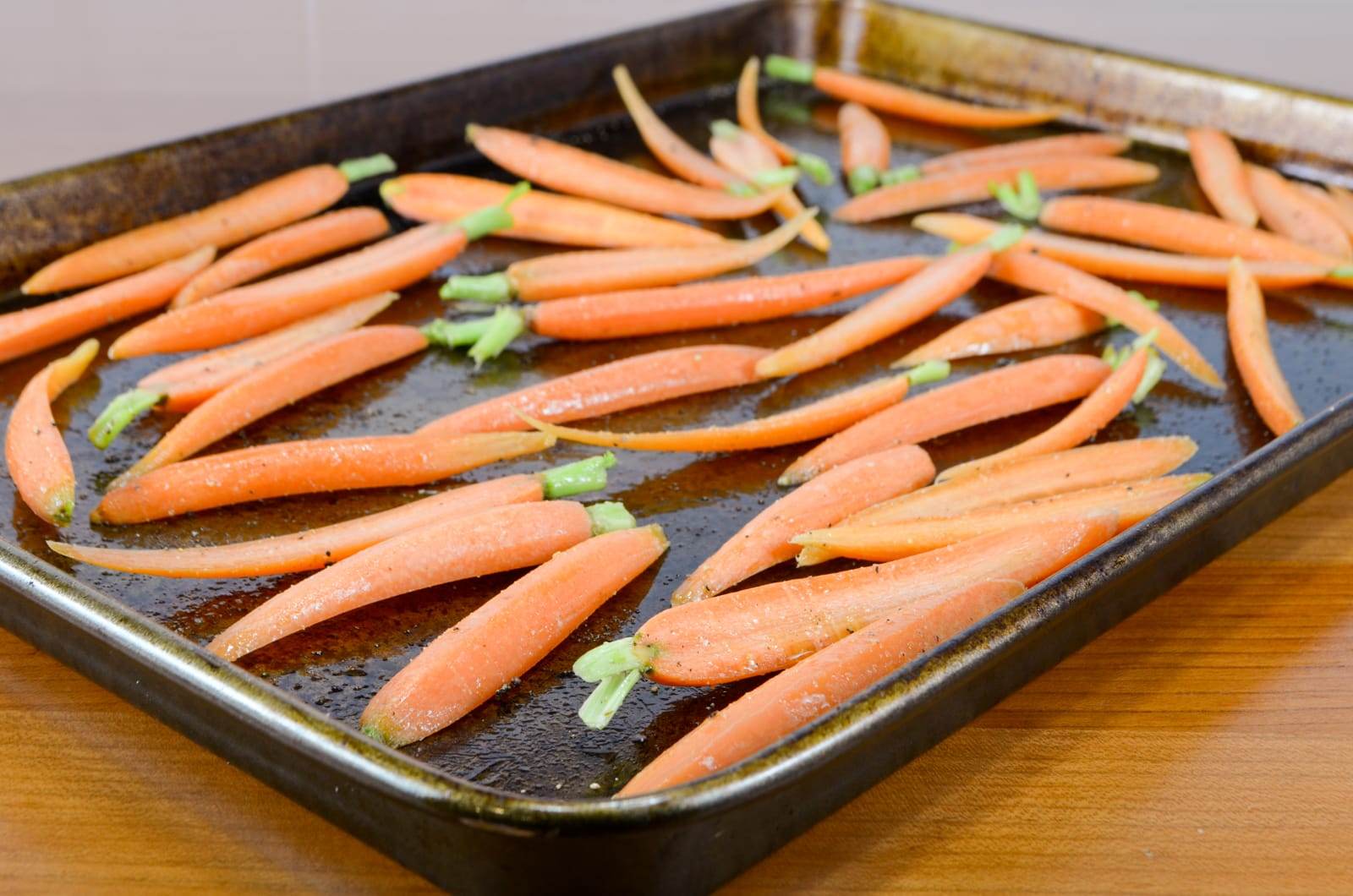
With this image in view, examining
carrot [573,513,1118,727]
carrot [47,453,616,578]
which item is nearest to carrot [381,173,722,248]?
carrot [47,453,616,578]

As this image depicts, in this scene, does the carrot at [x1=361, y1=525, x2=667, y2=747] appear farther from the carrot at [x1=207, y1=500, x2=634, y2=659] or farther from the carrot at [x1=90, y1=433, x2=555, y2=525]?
the carrot at [x1=90, y1=433, x2=555, y2=525]

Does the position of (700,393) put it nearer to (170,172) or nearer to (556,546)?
(556,546)

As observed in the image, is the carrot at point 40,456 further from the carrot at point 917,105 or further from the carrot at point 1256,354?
the carrot at point 917,105

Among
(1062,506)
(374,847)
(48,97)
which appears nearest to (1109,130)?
(1062,506)

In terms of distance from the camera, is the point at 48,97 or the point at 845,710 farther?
the point at 48,97

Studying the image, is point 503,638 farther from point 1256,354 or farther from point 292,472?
point 1256,354

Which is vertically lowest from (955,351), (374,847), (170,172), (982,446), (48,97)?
(374,847)
